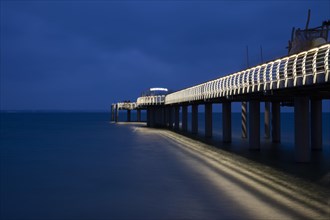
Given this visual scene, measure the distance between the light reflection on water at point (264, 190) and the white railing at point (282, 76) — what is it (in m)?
4.26

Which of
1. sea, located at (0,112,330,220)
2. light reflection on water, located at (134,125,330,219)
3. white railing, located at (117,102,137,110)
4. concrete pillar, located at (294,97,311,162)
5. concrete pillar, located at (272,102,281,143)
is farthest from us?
white railing, located at (117,102,137,110)

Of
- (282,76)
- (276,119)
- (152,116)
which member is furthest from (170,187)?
→ (152,116)

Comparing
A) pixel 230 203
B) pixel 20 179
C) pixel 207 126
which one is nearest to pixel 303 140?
pixel 230 203

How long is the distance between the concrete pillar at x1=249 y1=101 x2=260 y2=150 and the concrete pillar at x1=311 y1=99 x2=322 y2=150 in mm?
3896

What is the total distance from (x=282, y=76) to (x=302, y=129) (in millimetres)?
5467

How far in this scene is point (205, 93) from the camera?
1612 inches

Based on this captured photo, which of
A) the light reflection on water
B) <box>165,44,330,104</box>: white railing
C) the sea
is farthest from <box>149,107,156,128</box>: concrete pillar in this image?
the light reflection on water

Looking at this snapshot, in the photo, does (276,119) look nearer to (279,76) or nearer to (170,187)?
(279,76)

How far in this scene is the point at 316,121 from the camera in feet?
107

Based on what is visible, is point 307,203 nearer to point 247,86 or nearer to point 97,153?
point 247,86

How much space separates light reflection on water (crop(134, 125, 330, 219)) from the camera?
13.6 m

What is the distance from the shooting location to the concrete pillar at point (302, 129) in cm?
2388

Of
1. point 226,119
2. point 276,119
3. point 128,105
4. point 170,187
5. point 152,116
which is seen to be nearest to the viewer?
point 170,187

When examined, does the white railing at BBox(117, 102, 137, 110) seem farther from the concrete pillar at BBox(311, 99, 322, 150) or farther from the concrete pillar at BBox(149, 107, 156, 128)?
the concrete pillar at BBox(311, 99, 322, 150)
